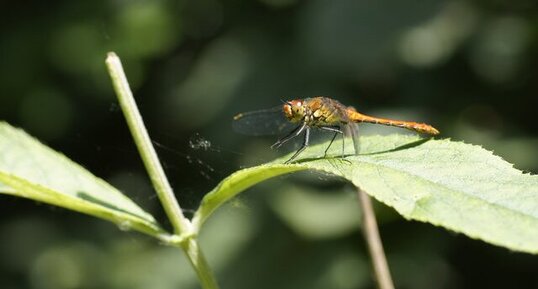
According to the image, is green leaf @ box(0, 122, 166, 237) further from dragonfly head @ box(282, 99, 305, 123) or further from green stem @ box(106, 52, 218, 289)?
dragonfly head @ box(282, 99, 305, 123)

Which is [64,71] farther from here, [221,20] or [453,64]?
[453,64]

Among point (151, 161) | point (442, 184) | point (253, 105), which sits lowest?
point (253, 105)

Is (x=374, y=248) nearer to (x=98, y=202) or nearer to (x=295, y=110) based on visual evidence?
(x=98, y=202)

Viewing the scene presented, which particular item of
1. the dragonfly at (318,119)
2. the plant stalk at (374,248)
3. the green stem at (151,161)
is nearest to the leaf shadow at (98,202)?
the green stem at (151,161)

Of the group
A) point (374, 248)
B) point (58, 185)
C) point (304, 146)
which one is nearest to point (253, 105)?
point (304, 146)

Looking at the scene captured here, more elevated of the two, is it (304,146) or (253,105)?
(304,146)

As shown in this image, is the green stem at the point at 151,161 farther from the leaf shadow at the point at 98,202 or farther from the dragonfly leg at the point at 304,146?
the dragonfly leg at the point at 304,146
